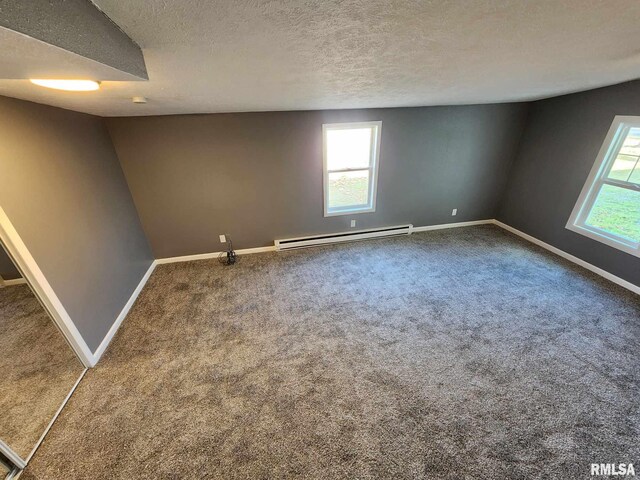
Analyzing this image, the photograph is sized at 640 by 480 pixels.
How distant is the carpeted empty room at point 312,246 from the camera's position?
98 centimetres

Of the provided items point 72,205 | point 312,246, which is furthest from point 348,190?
point 72,205

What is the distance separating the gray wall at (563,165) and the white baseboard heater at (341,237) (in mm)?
1788

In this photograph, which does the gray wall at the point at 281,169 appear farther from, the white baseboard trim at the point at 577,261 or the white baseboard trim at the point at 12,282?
the white baseboard trim at the point at 12,282

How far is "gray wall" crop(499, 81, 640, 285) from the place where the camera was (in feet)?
9.36

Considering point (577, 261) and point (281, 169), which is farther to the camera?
point (281, 169)

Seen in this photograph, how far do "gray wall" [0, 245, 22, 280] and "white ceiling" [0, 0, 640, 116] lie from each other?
5.51 feet

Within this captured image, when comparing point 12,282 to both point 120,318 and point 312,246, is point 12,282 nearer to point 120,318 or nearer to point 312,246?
point 120,318

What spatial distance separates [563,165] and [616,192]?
64 cm

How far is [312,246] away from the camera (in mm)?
3943

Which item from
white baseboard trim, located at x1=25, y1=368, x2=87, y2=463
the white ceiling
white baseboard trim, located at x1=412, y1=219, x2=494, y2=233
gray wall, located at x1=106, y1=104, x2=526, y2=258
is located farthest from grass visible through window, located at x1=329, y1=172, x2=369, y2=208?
white baseboard trim, located at x1=25, y1=368, x2=87, y2=463

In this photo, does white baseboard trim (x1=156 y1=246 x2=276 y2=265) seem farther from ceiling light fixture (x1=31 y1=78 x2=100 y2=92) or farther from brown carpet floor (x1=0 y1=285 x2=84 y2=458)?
ceiling light fixture (x1=31 y1=78 x2=100 y2=92)

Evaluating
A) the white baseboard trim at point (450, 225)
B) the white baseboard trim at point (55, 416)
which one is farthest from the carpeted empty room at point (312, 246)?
the white baseboard trim at point (450, 225)

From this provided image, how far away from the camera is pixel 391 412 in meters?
1.75

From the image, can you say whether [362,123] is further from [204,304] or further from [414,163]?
[204,304]
